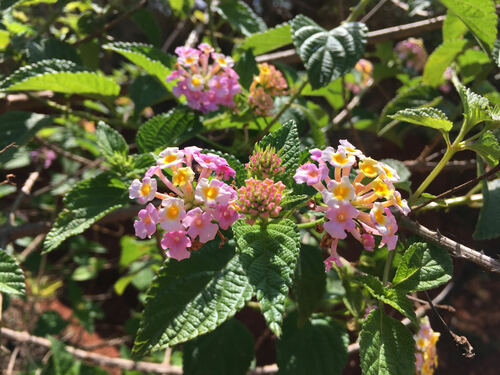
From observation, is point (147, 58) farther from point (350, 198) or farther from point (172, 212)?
point (350, 198)

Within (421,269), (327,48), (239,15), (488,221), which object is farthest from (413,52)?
(421,269)

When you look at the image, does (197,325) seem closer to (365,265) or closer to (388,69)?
(365,265)

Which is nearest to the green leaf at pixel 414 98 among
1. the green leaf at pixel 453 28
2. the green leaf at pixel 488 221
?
the green leaf at pixel 453 28

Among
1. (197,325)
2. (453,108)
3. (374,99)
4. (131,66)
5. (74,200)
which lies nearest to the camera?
(197,325)

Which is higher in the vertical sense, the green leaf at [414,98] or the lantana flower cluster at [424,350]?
the green leaf at [414,98]

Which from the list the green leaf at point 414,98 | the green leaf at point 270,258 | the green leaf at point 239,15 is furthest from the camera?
the green leaf at point 239,15

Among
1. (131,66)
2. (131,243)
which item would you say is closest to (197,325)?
(131,243)

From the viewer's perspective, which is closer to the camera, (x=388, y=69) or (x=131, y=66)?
(x=388, y=69)

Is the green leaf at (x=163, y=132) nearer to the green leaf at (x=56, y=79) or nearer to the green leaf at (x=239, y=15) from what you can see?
the green leaf at (x=56, y=79)
